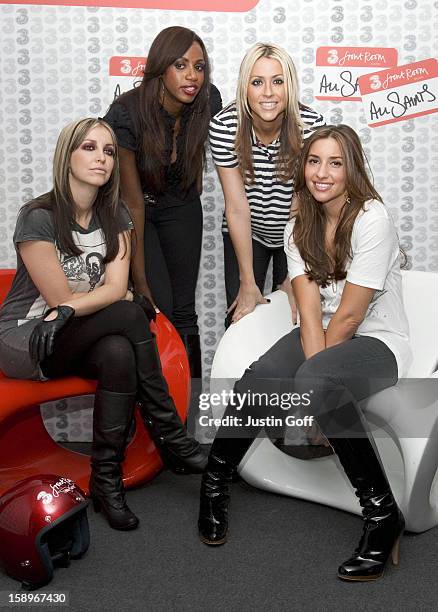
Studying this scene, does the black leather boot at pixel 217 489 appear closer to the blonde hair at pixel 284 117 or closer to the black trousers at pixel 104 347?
the black trousers at pixel 104 347

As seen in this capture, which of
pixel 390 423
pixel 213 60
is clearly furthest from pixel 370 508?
pixel 213 60

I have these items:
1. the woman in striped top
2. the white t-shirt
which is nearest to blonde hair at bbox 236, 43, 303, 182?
the woman in striped top

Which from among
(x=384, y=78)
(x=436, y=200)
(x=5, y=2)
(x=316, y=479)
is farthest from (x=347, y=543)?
(x=5, y=2)

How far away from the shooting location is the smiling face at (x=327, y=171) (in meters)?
2.25

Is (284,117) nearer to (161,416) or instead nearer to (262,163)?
(262,163)

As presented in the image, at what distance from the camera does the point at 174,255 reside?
9.26 feet

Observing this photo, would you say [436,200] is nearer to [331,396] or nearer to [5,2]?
[331,396]

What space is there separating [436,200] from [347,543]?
1337 millimetres

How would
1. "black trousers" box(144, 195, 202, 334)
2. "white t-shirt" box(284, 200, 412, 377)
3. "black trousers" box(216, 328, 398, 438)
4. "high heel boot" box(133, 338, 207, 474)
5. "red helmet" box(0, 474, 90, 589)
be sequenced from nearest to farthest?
"red helmet" box(0, 474, 90, 589)
"black trousers" box(216, 328, 398, 438)
"white t-shirt" box(284, 200, 412, 377)
"high heel boot" box(133, 338, 207, 474)
"black trousers" box(144, 195, 202, 334)

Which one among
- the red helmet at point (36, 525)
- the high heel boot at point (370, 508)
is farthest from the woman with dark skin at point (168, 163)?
the high heel boot at point (370, 508)

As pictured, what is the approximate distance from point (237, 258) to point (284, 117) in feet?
1.60

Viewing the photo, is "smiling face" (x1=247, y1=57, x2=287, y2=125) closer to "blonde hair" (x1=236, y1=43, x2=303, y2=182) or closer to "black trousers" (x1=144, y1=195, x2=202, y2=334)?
"blonde hair" (x1=236, y1=43, x2=303, y2=182)

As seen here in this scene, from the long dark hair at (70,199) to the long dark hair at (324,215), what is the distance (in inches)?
21.0

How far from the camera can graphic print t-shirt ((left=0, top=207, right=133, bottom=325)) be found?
2361mm
